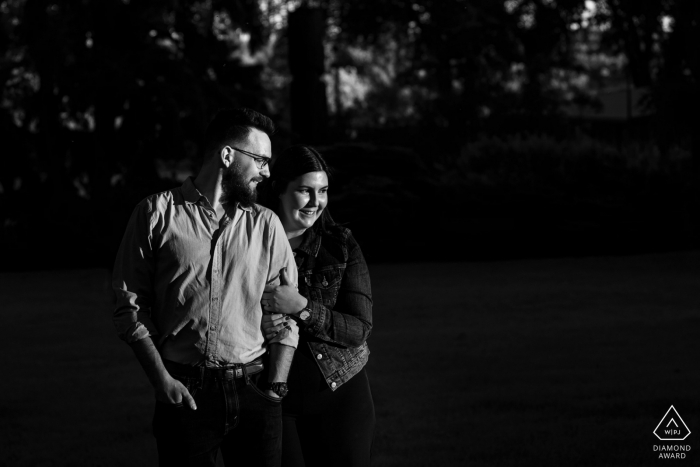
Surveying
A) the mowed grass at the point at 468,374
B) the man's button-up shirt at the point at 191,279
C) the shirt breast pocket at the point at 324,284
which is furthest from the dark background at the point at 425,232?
the man's button-up shirt at the point at 191,279

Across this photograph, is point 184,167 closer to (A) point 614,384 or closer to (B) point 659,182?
(B) point 659,182

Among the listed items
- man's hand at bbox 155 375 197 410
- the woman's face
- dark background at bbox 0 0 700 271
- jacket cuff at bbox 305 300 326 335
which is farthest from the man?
dark background at bbox 0 0 700 271

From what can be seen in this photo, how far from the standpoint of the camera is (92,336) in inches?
483

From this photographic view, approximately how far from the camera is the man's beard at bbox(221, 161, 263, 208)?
3.33 m

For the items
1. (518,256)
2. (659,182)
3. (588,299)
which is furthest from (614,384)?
(659,182)

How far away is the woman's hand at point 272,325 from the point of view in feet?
11.1

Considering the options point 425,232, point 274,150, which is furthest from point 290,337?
point 274,150

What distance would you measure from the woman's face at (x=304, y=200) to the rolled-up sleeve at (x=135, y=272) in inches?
22.5

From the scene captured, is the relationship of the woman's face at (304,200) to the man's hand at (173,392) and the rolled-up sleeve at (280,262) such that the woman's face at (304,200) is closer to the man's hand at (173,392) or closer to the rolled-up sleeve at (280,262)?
the rolled-up sleeve at (280,262)

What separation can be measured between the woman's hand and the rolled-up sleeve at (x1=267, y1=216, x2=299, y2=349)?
18 mm

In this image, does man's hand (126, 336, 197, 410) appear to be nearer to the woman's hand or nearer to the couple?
the couple

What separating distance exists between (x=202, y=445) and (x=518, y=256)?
17542 mm

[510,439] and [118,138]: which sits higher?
[118,138]

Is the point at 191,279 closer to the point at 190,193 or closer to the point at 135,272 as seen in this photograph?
the point at 135,272
